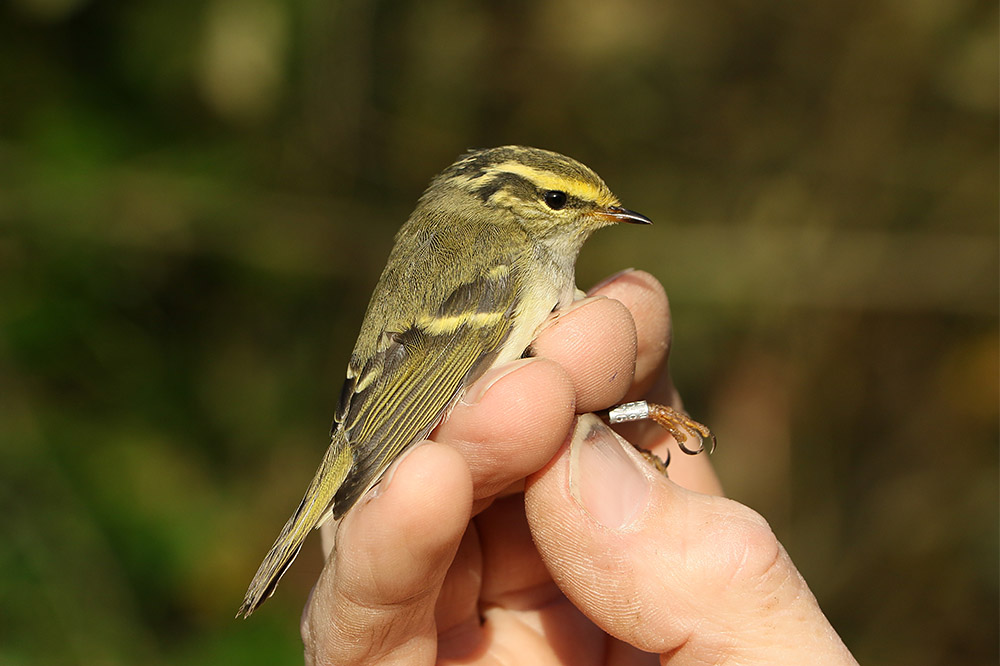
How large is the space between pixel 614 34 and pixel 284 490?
2.38 m

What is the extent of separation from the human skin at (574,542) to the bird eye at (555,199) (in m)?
0.35

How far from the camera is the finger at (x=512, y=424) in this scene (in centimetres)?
131

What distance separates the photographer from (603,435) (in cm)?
145

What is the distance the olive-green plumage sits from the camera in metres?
1.47

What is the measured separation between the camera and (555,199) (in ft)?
5.95

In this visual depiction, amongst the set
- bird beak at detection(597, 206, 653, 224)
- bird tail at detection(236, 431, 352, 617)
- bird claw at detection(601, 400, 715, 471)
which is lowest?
bird tail at detection(236, 431, 352, 617)

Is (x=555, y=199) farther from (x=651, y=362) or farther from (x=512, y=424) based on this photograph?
(x=512, y=424)

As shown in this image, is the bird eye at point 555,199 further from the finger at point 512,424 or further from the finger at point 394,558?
the finger at point 394,558

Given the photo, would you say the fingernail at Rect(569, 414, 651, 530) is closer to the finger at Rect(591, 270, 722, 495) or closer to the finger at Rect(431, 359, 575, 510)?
the finger at Rect(431, 359, 575, 510)

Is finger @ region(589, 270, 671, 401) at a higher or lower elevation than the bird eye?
lower

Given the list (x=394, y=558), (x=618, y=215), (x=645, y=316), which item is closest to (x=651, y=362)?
(x=645, y=316)

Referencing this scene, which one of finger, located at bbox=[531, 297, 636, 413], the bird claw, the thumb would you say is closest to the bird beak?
finger, located at bbox=[531, 297, 636, 413]

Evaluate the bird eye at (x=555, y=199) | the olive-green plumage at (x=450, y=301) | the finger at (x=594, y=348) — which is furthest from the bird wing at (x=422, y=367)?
the bird eye at (x=555, y=199)

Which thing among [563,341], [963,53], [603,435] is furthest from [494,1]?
[603,435]
